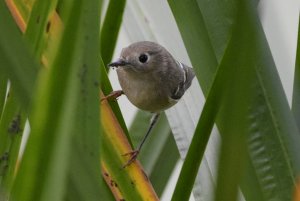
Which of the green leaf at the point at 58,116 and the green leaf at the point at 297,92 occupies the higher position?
the green leaf at the point at 58,116

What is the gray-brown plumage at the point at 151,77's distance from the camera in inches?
61.6

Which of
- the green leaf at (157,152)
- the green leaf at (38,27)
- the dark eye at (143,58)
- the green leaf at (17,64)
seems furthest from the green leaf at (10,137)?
the dark eye at (143,58)

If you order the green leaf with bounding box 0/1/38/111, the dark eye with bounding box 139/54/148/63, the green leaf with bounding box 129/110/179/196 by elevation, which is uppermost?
the green leaf with bounding box 0/1/38/111

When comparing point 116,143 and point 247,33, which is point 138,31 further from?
point 247,33

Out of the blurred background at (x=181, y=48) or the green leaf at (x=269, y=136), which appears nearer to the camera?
the green leaf at (x=269, y=136)

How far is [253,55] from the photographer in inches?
18.6

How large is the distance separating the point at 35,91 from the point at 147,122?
967 millimetres

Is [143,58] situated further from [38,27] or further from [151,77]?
[38,27]

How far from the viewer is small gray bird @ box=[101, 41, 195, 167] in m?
1.56

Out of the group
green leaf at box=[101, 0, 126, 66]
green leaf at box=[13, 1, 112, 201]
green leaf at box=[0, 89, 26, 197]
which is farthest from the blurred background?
green leaf at box=[13, 1, 112, 201]

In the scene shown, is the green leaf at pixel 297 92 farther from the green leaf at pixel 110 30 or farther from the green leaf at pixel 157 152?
the green leaf at pixel 157 152

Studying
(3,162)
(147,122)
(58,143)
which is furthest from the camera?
(147,122)

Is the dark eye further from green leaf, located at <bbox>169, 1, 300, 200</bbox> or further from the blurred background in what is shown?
green leaf, located at <bbox>169, 1, 300, 200</bbox>

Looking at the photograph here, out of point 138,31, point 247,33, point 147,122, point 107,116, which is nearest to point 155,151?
point 147,122
